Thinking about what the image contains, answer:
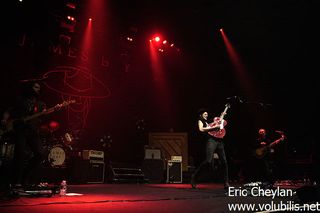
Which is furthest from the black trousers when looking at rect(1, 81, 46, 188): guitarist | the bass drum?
the bass drum

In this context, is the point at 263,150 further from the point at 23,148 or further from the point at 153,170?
the point at 23,148

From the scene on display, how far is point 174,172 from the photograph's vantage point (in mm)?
13227

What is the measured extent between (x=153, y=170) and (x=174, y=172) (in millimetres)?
865

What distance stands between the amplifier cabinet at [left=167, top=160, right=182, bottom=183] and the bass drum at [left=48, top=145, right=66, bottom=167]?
4263mm

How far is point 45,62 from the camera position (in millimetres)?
11406

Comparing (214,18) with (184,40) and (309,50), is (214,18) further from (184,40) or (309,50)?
(309,50)

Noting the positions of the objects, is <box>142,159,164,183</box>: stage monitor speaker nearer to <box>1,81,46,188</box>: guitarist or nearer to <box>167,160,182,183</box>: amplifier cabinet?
<box>167,160,182,183</box>: amplifier cabinet

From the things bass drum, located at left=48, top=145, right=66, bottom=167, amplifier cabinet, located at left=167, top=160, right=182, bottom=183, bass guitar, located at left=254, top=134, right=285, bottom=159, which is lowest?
amplifier cabinet, located at left=167, top=160, right=182, bottom=183

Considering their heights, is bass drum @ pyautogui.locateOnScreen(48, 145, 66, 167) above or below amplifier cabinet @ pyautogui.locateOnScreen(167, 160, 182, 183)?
above

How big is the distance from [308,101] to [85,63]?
11161mm

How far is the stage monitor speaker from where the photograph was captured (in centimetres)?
1291

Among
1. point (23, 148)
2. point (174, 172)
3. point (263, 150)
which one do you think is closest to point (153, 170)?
point (174, 172)

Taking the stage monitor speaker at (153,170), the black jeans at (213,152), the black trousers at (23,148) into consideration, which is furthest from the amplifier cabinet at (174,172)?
the black trousers at (23,148)

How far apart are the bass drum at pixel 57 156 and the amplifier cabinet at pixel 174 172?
426cm
